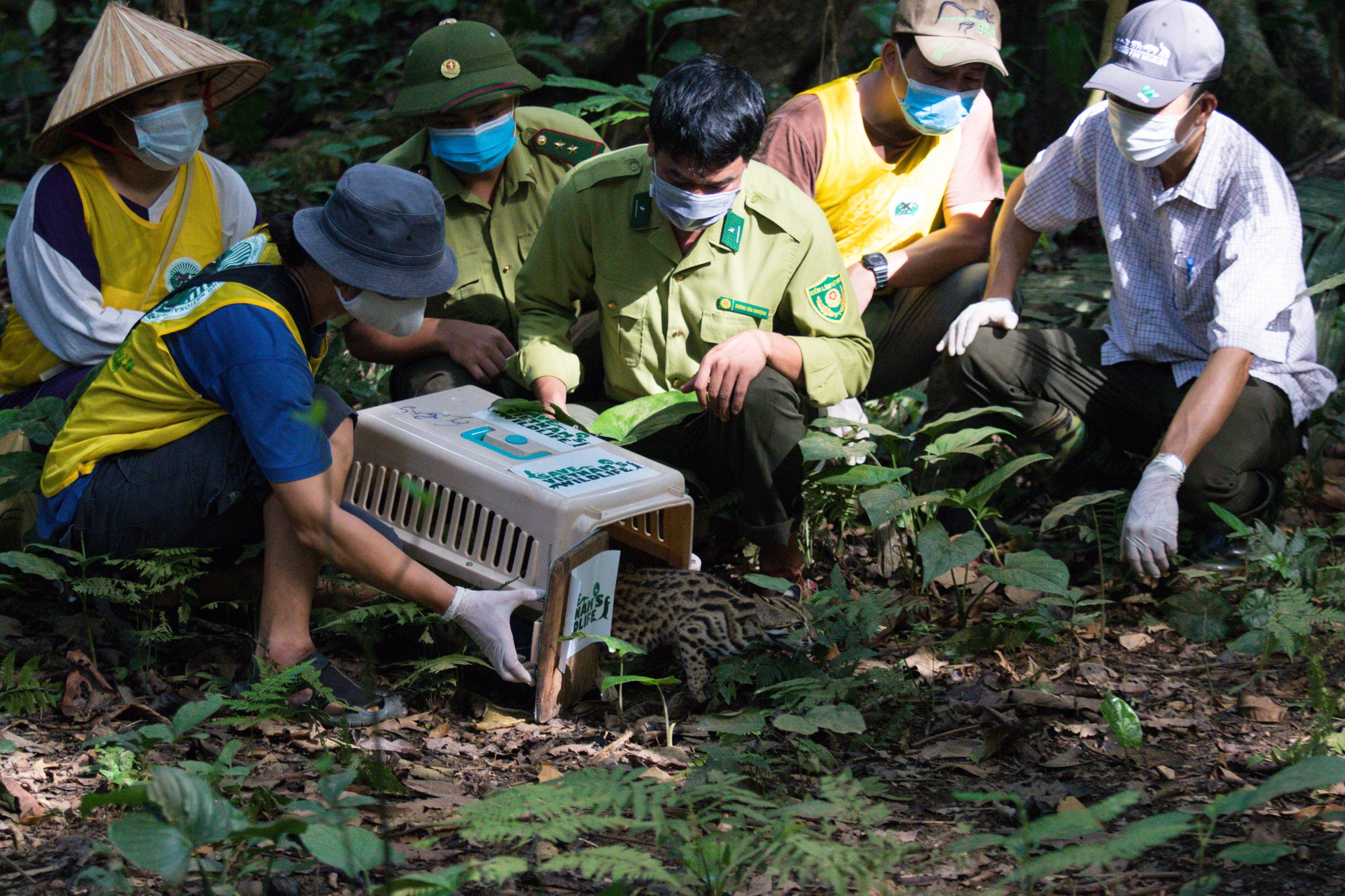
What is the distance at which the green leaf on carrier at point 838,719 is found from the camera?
2.87m

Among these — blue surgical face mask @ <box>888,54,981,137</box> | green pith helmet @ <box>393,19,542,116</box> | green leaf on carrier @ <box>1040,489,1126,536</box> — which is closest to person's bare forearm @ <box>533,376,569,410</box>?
green pith helmet @ <box>393,19,542,116</box>

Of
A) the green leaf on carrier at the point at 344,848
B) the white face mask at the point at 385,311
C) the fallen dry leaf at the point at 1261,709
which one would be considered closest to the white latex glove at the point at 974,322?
the fallen dry leaf at the point at 1261,709

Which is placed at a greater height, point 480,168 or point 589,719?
point 480,168

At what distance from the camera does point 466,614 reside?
10.4ft

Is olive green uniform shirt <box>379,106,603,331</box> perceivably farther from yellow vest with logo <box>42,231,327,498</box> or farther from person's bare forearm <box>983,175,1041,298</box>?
person's bare forearm <box>983,175,1041,298</box>

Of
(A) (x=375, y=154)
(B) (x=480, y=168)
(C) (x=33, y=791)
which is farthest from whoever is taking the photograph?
(A) (x=375, y=154)

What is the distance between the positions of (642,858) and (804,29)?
639 cm

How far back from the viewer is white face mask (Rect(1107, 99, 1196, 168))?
397 centimetres

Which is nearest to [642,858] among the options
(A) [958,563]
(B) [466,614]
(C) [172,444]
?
(B) [466,614]

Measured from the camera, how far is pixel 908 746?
10.2 feet

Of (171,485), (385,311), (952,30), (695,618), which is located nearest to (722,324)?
(695,618)

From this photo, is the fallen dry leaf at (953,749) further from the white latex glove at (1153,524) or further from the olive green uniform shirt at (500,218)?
the olive green uniform shirt at (500,218)

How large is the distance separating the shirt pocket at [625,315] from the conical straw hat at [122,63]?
5.06ft

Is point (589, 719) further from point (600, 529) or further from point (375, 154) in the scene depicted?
point (375, 154)
